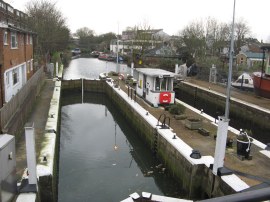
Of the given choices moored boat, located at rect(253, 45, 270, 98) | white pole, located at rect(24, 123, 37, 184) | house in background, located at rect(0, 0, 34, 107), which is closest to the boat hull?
moored boat, located at rect(253, 45, 270, 98)

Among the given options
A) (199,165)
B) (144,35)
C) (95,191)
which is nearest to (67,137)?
(95,191)

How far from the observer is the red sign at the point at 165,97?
764 inches

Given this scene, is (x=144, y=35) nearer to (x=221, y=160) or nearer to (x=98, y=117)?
(x=98, y=117)

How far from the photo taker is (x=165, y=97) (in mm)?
19531

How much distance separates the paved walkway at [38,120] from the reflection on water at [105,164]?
178 cm

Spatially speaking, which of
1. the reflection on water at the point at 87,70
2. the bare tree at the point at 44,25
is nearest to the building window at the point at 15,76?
the reflection on water at the point at 87,70

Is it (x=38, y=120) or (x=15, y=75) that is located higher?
(x=15, y=75)

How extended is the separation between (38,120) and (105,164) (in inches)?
169

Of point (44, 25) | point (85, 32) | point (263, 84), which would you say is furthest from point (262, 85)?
point (85, 32)

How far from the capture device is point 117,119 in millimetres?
22641

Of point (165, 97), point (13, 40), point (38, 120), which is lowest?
point (38, 120)

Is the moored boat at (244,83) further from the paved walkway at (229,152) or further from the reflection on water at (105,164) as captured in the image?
the reflection on water at (105,164)

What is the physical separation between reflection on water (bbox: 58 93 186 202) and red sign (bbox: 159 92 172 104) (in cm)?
283

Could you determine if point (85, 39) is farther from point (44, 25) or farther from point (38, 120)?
point (38, 120)
